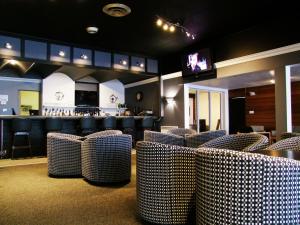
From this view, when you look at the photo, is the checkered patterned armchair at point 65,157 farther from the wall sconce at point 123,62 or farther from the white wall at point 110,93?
the white wall at point 110,93

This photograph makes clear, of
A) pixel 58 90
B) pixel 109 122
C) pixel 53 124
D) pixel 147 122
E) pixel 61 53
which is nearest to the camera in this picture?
Result: pixel 53 124

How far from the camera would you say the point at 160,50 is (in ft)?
24.3

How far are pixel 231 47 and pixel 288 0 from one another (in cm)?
177

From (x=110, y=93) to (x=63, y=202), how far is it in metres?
7.52

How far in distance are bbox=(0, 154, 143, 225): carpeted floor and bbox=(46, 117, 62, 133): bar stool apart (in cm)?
199

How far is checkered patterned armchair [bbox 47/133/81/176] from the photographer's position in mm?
3955

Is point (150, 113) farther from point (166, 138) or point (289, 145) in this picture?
point (289, 145)

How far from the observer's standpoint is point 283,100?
16.4ft

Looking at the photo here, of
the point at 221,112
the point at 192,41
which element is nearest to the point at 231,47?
the point at 192,41

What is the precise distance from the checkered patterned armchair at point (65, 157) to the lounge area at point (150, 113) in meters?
0.02

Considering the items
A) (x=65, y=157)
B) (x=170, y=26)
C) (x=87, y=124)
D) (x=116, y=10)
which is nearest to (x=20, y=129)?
(x=87, y=124)

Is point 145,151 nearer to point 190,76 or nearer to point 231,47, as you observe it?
point 231,47

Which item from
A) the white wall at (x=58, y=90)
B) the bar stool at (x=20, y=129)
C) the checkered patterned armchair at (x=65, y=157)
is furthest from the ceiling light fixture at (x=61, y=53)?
the checkered patterned armchair at (x=65, y=157)

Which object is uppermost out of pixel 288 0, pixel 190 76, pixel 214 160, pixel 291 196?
pixel 288 0
